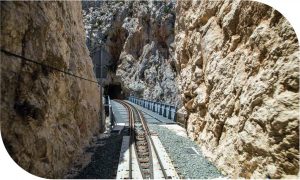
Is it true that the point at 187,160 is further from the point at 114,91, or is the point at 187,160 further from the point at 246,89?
the point at 114,91

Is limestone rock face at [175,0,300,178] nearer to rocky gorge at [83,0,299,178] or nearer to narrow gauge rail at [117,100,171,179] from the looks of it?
rocky gorge at [83,0,299,178]

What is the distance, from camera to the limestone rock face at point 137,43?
43656 millimetres

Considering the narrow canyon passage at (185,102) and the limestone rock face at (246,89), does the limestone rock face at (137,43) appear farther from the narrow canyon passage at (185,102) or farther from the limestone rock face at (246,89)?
the limestone rock face at (246,89)

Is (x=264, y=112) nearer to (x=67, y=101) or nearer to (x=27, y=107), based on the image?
(x=27, y=107)

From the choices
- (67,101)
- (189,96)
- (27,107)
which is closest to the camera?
(27,107)

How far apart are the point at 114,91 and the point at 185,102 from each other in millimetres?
47696

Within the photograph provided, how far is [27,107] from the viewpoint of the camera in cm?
733

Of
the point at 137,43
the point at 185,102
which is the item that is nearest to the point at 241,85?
the point at 185,102

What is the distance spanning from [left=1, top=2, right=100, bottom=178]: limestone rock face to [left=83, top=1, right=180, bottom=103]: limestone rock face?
2922cm

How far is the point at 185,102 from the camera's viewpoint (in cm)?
1791

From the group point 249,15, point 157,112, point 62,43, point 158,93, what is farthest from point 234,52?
point 158,93

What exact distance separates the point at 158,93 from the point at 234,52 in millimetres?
33182

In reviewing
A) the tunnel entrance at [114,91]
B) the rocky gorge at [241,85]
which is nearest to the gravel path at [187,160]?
the rocky gorge at [241,85]

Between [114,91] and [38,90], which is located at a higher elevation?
[114,91]
